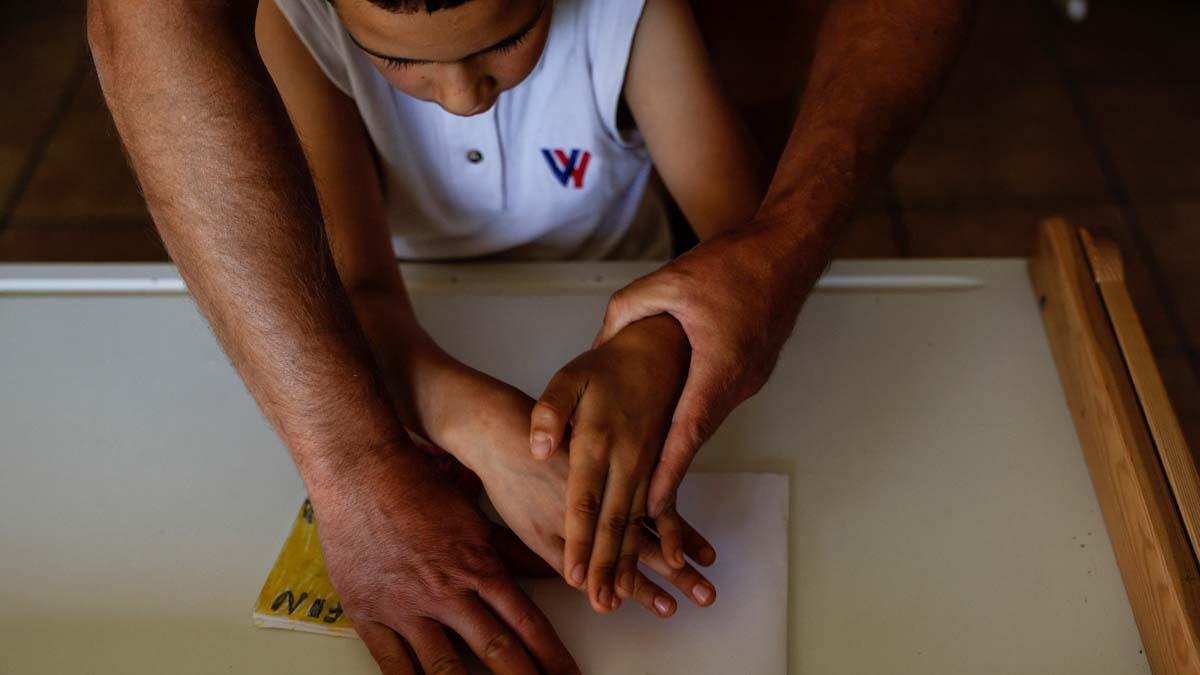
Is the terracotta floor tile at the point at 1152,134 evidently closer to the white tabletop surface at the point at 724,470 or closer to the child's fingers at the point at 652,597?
the white tabletop surface at the point at 724,470

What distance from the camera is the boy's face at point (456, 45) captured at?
734mm

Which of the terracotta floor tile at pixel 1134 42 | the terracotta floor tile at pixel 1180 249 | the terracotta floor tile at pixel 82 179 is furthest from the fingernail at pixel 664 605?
the terracotta floor tile at pixel 1134 42

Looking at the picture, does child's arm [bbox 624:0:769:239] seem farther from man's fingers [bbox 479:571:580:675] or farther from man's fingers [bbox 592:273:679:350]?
man's fingers [bbox 479:571:580:675]

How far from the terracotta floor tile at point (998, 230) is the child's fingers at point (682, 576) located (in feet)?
4.11

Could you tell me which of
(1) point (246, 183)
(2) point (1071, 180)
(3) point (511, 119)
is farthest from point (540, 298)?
(2) point (1071, 180)

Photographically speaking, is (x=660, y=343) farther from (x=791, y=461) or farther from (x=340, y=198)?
(x=340, y=198)

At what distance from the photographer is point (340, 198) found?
911 millimetres

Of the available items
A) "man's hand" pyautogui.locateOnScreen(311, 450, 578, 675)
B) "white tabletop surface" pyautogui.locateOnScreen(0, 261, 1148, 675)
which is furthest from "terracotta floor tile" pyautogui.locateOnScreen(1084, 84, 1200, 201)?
"man's hand" pyautogui.locateOnScreen(311, 450, 578, 675)

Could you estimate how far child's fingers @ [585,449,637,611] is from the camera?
693 mm

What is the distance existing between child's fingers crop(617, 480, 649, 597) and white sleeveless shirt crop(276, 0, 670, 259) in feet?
1.28

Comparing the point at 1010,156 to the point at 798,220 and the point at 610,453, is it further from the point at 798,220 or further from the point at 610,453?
the point at 610,453

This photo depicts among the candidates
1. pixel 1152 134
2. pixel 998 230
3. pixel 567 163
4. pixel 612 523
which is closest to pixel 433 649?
pixel 612 523

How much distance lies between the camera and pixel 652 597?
70cm

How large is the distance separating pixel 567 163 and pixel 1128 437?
533 mm
